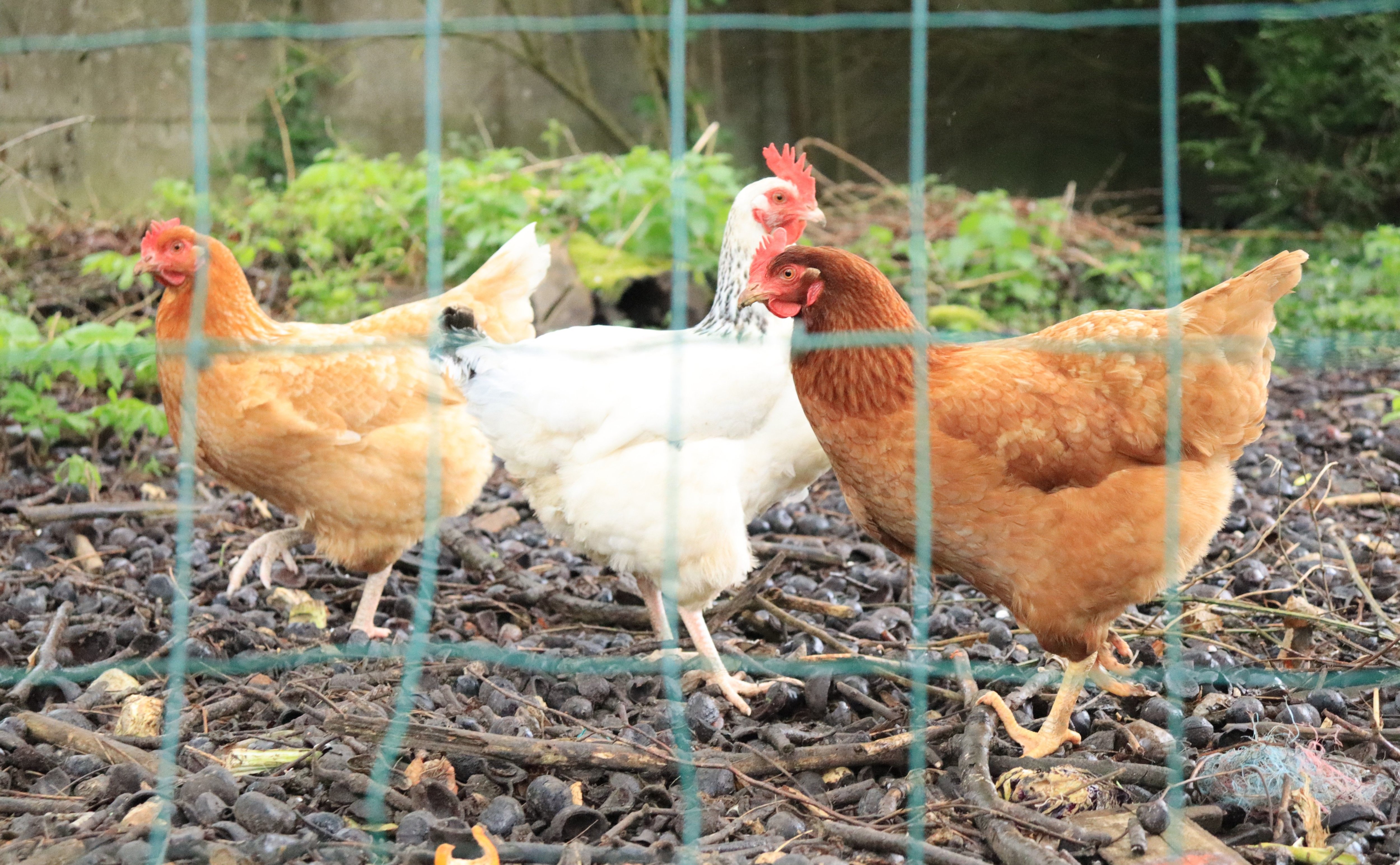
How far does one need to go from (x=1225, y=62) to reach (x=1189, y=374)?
7.82 m

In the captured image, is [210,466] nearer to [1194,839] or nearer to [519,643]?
[519,643]

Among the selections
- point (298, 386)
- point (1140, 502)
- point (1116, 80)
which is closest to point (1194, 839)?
point (1140, 502)

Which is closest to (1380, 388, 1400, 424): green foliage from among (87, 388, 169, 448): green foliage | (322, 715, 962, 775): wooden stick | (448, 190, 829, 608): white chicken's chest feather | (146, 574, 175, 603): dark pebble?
(448, 190, 829, 608): white chicken's chest feather

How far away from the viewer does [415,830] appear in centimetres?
213

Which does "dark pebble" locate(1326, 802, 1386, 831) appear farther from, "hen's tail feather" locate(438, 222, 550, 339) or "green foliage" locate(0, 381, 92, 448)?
"green foliage" locate(0, 381, 92, 448)

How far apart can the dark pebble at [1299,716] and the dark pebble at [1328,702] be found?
0.13ft

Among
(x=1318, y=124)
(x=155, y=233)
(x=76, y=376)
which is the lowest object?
(x=76, y=376)

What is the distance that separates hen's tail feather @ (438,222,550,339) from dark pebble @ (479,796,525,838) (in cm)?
197

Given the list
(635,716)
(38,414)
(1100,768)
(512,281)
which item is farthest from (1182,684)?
(38,414)

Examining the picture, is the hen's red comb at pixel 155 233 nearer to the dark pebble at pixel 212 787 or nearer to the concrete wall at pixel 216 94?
the dark pebble at pixel 212 787

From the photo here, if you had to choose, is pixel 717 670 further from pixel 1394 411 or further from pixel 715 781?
pixel 1394 411

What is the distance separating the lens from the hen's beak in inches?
106

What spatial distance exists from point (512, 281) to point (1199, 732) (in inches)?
97.2

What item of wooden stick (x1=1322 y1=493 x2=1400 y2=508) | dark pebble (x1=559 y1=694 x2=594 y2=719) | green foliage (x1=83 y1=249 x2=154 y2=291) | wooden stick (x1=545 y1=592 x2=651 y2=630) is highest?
green foliage (x1=83 y1=249 x2=154 y2=291)
